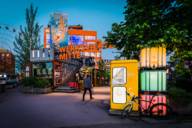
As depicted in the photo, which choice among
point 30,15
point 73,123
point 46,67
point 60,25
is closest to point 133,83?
point 73,123

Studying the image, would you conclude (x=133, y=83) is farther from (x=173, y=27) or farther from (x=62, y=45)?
(x=62, y=45)

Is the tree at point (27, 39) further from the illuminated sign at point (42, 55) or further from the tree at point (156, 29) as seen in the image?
the tree at point (156, 29)

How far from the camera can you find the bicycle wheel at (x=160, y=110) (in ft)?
45.8

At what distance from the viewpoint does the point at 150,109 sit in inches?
555

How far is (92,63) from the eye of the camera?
49.3 metres

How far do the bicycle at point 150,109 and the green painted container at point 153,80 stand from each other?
475mm

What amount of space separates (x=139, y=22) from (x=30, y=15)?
40.8 meters

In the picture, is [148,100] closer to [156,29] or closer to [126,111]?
[126,111]

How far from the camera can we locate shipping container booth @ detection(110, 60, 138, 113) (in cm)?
1521

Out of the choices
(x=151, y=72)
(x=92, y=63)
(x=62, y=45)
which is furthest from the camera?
(x=62, y=45)

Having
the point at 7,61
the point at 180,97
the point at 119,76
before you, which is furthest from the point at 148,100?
the point at 7,61

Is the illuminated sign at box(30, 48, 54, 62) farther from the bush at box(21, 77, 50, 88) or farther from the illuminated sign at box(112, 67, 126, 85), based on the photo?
the illuminated sign at box(112, 67, 126, 85)

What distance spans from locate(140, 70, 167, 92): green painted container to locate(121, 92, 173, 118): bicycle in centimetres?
47

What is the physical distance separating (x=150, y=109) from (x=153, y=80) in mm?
1328
